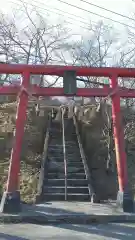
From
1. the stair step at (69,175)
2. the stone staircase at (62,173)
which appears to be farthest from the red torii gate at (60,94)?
the stair step at (69,175)

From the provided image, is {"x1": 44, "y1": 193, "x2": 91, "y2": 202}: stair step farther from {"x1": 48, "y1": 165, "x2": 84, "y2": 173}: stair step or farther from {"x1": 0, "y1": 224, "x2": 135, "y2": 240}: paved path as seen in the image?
{"x1": 0, "y1": 224, "x2": 135, "y2": 240}: paved path

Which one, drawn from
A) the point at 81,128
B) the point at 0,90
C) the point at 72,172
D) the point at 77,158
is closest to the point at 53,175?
the point at 72,172

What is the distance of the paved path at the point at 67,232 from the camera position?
8.70 metres

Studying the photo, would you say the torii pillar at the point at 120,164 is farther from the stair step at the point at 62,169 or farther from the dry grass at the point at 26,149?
the stair step at the point at 62,169

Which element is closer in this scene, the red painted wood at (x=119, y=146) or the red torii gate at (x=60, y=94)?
the red torii gate at (x=60, y=94)

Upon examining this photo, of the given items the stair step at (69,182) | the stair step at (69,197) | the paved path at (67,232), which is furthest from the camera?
the stair step at (69,182)

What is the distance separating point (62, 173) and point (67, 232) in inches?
207

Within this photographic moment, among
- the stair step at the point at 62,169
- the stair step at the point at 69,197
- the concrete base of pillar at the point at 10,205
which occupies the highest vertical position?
the stair step at the point at 62,169

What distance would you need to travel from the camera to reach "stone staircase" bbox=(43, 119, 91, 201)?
1284 cm

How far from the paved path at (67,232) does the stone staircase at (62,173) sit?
2861 mm

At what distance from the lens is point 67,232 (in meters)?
9.23

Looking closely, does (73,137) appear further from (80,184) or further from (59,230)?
(59,230)

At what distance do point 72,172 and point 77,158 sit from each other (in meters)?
1.56

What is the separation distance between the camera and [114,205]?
11875mm
